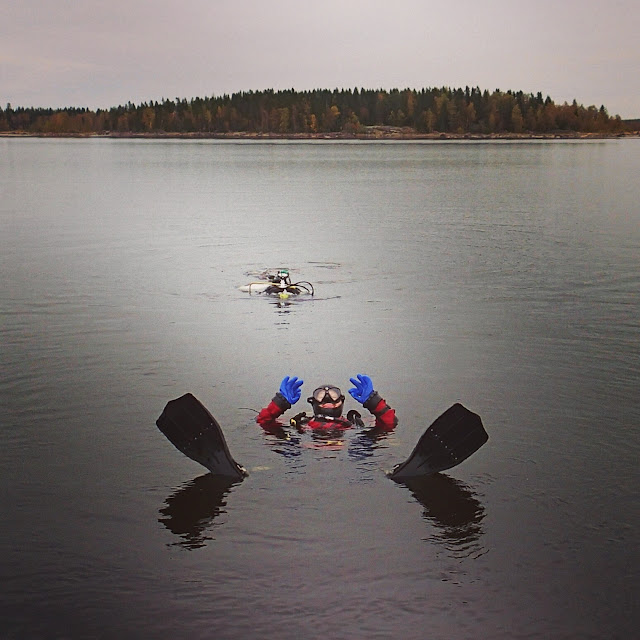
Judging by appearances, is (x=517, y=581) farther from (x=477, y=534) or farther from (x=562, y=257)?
(x=562, y=257)

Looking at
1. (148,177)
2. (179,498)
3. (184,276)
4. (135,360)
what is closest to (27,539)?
(179,498)

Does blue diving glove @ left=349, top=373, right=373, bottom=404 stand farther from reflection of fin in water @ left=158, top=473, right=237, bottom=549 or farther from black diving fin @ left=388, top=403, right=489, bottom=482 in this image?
reflection of fin in water @ left=158, top=473, right=237, bottom=549

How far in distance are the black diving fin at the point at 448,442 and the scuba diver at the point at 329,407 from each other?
261 cm

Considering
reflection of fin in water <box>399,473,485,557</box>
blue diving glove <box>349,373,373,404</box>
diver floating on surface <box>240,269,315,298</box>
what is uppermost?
blue diving glove <box>349,373,373,404</box>

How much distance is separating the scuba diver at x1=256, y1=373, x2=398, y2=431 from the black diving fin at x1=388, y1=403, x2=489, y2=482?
2.61m

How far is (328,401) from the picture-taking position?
826 inches

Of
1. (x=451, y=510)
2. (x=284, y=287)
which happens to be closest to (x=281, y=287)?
(x=284, y=287)

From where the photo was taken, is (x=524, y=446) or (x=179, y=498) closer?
(x=179, y=498)

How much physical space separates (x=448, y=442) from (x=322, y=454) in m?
2.97

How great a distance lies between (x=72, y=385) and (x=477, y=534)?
12.7m

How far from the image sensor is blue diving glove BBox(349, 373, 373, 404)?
2145cm

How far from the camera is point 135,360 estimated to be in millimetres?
28328

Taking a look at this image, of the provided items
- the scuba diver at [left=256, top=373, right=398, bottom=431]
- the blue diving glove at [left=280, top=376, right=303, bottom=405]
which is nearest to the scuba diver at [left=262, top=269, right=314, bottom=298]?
the scuba diver at [left=256, top=373, right=398, bottom=431]

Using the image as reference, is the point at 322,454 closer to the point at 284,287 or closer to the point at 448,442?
the point at 448,442
